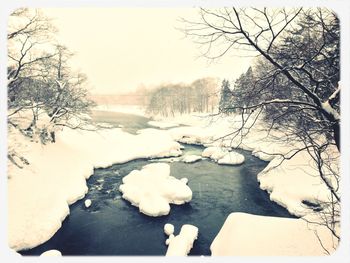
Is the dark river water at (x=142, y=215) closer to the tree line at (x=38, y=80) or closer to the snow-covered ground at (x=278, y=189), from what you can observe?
the snow-covered ground at (x=278, y=189)

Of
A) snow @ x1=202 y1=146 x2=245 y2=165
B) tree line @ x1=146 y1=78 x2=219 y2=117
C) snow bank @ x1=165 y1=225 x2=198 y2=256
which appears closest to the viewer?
snow bank @ x1=165 y1=225 x2=198 y2=256

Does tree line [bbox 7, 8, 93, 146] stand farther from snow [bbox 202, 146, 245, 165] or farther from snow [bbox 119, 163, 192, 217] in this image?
snow [bbox 202, 146, 245, 165]

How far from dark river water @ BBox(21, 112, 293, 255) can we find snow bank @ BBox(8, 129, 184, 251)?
0.31 m

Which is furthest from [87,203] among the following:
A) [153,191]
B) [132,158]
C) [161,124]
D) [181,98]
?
[181,98]

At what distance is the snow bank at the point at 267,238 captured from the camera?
4090 millimetres

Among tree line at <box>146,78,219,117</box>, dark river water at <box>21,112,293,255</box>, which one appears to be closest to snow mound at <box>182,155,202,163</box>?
dark river water at <box>21,112,293,255</box>

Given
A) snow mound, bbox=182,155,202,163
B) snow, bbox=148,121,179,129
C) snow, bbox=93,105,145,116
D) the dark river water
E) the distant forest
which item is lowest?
the dark river water

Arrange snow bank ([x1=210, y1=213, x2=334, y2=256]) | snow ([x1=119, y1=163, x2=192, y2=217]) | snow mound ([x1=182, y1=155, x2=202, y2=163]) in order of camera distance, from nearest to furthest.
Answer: snow bank ([x1=210, y1=213, x2=334, y2=256]), snow ([x1=119, y1=163, x2=192, y2=217]), snow mound ([x1=182, y1=155, x2=202, y2=163])

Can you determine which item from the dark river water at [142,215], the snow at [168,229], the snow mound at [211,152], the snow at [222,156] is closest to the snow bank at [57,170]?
the dark river water at [142,215]

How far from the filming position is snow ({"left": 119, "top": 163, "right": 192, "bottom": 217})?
269 inches

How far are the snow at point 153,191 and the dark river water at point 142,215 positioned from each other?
19 cm

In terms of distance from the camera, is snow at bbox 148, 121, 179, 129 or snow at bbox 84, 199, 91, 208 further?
snow at bbox 148, 121, 179, 129

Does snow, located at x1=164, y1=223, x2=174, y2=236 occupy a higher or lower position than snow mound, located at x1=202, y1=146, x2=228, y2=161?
lower

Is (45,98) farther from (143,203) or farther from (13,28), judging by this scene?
(143,203)
